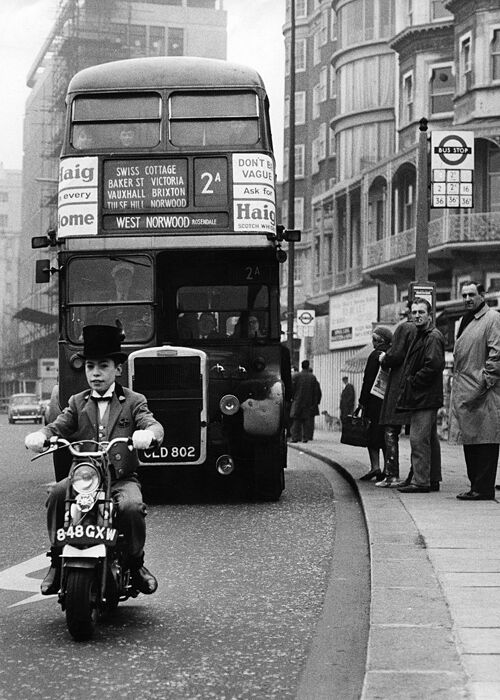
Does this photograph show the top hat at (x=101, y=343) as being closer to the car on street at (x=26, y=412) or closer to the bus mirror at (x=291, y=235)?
the bus mirror at (x=291, y=235)

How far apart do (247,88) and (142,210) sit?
1.79m

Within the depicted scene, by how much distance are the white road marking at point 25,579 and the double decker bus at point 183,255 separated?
4207mm

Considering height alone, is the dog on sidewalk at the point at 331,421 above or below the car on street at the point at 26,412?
above

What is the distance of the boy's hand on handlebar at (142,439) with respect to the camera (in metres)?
6.41

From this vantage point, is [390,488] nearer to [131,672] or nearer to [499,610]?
Result: [499,610]

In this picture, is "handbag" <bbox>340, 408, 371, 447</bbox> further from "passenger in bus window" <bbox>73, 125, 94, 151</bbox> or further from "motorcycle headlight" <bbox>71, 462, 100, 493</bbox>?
"motorcycle headlight" <bbox>71, 462, 100, 493</bbox>

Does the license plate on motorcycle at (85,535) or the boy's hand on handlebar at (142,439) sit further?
the boy's hand on handlebar at (142,439)

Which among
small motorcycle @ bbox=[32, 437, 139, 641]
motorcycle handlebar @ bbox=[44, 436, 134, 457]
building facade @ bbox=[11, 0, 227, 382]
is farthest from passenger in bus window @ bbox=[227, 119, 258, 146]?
building facade @ bbox=[11, 0, 227, 382]

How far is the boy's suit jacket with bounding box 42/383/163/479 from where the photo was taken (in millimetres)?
6832

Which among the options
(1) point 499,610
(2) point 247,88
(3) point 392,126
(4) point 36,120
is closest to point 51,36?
(4) point 36,120

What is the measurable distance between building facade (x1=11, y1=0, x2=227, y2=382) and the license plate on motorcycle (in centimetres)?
7531

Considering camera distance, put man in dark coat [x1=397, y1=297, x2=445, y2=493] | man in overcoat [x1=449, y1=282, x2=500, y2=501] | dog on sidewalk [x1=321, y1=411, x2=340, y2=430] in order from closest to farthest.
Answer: man in overcoat [x1=449, y1=282, x2=500, y2=501], man in dark coat [x1=397, y1=297, x2=445, y2=493], dog on sidewalk [x1=321, y1=411, x2=340, y2=430]

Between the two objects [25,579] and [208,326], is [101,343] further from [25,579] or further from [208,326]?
[208,326]

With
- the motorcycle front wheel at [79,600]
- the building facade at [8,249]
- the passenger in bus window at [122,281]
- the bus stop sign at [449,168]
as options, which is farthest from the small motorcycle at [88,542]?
the building facade at [8,249]
